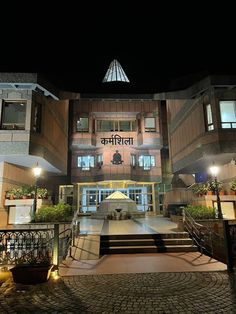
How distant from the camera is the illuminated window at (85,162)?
28.4 metres

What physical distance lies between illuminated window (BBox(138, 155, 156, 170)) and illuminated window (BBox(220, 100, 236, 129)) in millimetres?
14572

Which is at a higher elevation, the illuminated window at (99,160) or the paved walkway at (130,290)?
the illuminated window at (99,160)

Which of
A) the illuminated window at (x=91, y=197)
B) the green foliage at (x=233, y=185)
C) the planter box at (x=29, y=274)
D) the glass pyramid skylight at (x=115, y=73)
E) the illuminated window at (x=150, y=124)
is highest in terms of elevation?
the glass pyramid skylight at (x=115, y=73)

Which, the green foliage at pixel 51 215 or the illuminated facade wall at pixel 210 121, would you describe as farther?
the illuminated facade wall at pixel 210 121

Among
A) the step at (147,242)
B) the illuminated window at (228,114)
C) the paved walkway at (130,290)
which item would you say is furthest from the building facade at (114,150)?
the paved walkway at (130,290)

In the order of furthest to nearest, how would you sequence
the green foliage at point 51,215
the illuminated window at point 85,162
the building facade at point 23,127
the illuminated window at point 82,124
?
the illuminated window at point 82,124
the illuminated window at point 85,162
the building facade at point 23,127
the green foliage at point 51,215

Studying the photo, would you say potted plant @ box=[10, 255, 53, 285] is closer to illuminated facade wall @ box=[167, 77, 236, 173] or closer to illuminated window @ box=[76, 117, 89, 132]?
illuminated facade wall @ box=[167, 77, 236, 173]

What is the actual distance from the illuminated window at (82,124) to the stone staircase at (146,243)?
1993 cm

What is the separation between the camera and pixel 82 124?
29.0 metres

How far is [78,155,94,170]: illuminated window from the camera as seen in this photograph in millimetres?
28369

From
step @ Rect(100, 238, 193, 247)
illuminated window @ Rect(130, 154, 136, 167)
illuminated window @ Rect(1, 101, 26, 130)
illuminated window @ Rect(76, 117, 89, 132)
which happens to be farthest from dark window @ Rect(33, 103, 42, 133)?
illuminated window @ Rect(130, 154, 136, 167)

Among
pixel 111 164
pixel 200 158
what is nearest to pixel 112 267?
pixel 200 158

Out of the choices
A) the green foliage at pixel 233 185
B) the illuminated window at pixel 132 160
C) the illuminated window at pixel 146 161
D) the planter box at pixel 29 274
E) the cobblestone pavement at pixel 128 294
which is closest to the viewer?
the cobblestone pavement at pixel 128 294

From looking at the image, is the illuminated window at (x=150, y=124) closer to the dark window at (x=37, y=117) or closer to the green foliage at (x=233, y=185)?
the green foliage at (x=233, y=185)
